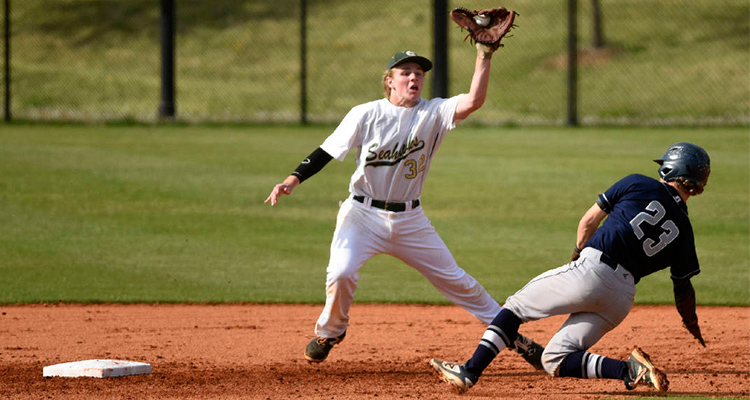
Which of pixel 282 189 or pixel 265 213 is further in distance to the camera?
pixel 265 213

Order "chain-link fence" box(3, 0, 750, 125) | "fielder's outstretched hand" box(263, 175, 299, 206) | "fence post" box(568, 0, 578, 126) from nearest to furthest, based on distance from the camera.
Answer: "fielder's outstretched hand" box(263, 175, 299, 206) < "fence post" box(568, 0, 578, 126) < "chain-link fence" box(3, 0, 750, 125)

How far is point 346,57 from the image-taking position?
31.7 metres

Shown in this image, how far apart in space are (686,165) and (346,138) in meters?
1.94

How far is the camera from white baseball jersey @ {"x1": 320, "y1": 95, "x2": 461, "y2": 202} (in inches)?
231

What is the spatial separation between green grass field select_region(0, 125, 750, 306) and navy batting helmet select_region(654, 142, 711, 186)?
363 cm

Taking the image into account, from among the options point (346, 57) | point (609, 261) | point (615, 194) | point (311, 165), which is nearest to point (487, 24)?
point (615, 194)

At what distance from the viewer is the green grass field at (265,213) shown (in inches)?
356

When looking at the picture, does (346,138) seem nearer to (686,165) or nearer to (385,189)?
(385,189)

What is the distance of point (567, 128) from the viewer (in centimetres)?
2038

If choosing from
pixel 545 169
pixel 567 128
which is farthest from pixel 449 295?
pixel 567 128

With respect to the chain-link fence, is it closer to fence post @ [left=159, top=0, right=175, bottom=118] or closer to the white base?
fence post @ [left=159, top=0, right=175, bottom=118]

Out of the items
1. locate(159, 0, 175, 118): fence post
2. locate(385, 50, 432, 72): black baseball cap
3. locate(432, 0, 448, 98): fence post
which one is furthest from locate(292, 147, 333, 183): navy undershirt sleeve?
locate(159, 0, 175, 118): fence post

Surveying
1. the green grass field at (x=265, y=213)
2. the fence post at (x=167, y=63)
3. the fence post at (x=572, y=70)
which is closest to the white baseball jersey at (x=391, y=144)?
the green grass field at (x=265, y=213)

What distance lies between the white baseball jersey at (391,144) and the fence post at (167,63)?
1563 cm
